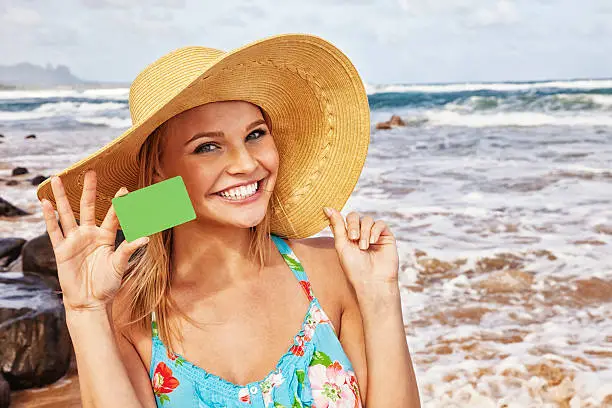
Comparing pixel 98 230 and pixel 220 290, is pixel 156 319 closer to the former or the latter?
pixel 220 290

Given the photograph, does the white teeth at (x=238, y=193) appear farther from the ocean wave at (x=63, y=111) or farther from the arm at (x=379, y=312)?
the ocean wave at (x=63, y=111)

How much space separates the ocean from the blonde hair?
2.10 metres

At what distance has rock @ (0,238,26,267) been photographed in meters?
6.19

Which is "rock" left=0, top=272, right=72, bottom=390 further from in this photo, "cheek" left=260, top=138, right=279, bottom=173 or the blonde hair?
"cheek" left=260, top=138, right=279, bottom=173

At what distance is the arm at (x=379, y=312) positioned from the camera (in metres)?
2.21

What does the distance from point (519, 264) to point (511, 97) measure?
74.8 ft

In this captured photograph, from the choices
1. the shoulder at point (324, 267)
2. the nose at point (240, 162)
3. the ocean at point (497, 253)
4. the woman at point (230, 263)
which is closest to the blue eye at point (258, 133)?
the woman at point (230, 263)

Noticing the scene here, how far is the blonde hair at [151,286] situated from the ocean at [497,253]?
82.8 inches

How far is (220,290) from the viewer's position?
2316 millimetres

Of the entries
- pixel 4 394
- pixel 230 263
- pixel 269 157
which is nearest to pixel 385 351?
pixel 230 263

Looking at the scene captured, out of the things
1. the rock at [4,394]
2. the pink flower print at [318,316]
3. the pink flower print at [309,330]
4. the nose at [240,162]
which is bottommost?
the rock at [4,394]

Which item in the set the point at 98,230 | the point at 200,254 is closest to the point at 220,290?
the point at 200,254

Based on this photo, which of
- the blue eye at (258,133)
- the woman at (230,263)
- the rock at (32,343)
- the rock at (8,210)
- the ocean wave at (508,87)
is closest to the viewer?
the woman at (230,263)

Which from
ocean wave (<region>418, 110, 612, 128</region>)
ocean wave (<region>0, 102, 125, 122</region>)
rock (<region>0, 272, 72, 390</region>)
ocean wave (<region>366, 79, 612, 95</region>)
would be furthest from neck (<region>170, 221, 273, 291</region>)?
ocean wave (<region>366, 79, 612, 95</region>)
